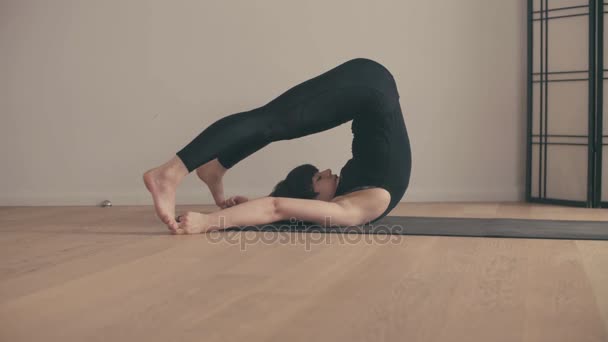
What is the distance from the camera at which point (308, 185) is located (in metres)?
2.92

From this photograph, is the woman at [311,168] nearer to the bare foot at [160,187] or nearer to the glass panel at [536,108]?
the bare foot at [160,187]

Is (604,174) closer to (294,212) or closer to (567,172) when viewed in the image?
(567,172)

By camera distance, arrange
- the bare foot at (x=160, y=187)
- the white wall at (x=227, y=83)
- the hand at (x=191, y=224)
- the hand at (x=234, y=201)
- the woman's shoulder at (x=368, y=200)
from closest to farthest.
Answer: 1. the bare foot at (x=160, y=187)
2. the hand at (x=191, y=224)
3. the woman's shoulder at (x=368, y=200)
4. the hand at (x=234, y=201)
5. the white wall at (x=227, y=83)

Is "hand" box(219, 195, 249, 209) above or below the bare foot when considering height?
below

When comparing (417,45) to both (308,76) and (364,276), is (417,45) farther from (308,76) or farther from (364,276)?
(364,276)

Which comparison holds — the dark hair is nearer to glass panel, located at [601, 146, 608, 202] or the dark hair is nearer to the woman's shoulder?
the woman's shoulder

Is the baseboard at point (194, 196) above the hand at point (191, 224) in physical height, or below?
below

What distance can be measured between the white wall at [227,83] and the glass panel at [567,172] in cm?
19

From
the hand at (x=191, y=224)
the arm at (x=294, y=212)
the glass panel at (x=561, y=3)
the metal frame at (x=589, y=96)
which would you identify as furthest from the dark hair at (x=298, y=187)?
the glass panel at (x=561, y=3)

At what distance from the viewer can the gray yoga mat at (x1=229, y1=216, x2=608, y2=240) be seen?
9.00 ft

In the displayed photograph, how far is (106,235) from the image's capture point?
288cm

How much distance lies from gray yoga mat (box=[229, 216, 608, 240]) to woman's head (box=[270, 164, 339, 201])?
13 cm

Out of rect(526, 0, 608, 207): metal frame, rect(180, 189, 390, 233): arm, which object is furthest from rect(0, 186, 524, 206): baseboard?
rect(180, 189, 390, 233): arm

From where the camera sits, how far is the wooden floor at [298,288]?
4.59ft
